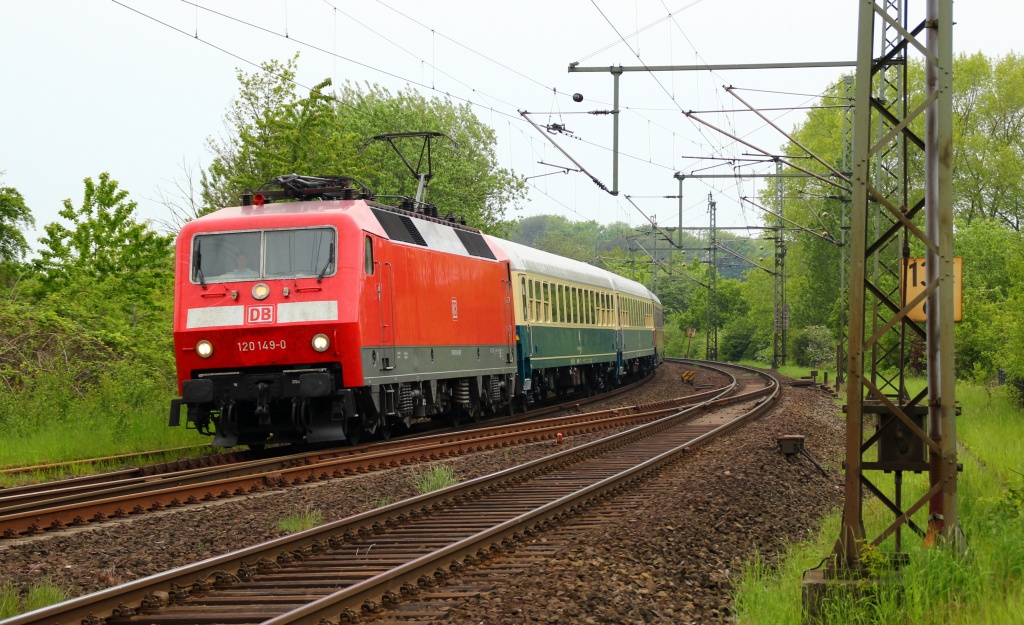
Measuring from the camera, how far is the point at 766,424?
2031 cm

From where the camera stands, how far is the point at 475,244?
20844mm

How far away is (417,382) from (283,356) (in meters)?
3.49

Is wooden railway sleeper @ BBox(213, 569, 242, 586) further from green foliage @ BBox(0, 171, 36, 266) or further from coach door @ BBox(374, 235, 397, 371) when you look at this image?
green foliage @ BBox(0, 171, 36, 266)

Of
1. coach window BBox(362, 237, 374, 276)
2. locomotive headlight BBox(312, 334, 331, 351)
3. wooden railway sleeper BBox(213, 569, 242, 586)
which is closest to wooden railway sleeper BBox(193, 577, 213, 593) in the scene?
wooden railway sleeper BBox(213, 569, 242, 586)

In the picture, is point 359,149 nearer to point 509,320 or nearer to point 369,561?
point 509,320

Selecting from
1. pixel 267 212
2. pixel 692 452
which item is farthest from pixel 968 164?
pixel 267 212

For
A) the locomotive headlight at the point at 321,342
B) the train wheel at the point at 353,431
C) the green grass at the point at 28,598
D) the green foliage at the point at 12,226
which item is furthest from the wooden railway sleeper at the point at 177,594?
the green foliage at the point at 12,226

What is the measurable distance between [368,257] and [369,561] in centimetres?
746

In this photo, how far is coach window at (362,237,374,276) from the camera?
48.6 ft

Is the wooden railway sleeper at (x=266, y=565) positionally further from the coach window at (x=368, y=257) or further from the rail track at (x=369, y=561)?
the coach window at (x=368, y=257)

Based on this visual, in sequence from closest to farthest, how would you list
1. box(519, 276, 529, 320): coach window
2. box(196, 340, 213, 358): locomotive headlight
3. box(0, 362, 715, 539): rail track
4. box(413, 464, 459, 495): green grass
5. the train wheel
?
box(0, 362, 715, 539): rail track
box(413, 464, 459, 495): green grass
box(196, 340, 213, 358): locomotive headlight
the train wheel
box(519, 276, 529, 320): coach window

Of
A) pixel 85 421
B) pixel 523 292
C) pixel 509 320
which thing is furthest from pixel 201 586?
Result: pixel 523 292

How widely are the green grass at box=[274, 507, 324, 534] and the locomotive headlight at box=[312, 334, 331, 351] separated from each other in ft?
14.0

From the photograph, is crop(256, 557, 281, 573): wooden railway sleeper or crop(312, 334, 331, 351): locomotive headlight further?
crop(312, 334, 331, 351): locomotive headlight
